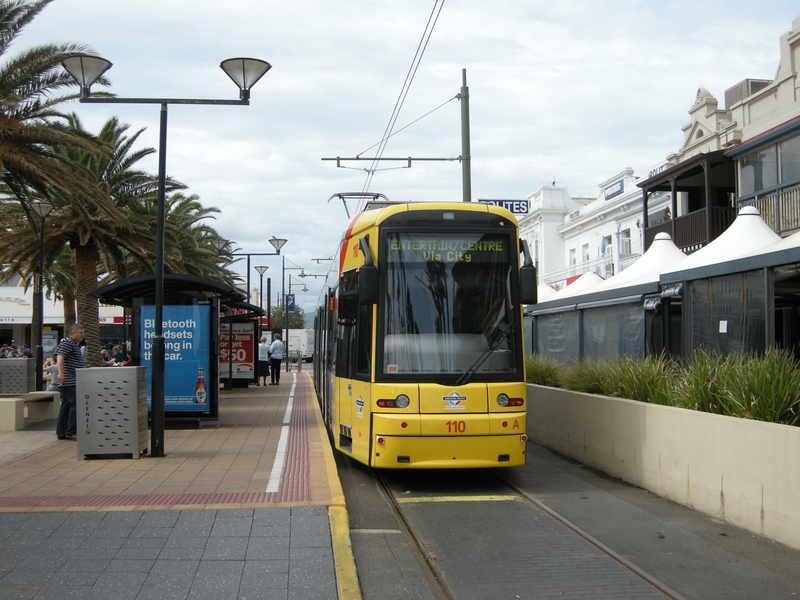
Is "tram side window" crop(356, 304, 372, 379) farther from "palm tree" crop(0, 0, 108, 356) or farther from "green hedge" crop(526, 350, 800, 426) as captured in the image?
"palm tree" crop(0, 0, 108, 356)

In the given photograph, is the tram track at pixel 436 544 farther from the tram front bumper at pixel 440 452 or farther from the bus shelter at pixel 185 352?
the bus shelter at pixel 185 352

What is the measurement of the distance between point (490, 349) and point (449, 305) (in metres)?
0.71

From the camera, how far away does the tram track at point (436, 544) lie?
5.72 m

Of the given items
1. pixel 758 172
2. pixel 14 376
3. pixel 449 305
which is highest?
pixel 758 172

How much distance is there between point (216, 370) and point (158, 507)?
7.37m

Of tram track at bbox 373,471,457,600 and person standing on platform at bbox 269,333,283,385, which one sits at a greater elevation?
person standing on platform at bbox 269,333,283,385

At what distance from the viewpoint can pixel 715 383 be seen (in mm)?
8609

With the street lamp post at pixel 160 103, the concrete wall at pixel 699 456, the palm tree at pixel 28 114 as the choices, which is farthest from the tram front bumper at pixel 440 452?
the palm tree at pixel 28 114

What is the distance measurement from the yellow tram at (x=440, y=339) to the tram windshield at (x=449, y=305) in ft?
0.04

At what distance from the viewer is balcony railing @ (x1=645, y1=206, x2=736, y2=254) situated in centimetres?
2477

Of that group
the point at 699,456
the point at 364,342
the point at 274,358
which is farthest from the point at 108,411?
the point at 274,358

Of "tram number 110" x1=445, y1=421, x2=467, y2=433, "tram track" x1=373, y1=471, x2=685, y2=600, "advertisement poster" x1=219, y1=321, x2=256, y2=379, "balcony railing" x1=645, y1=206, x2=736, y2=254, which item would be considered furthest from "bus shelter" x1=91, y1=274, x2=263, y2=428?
"balcony railing" x1=645, y1=206, x2=736, y2=254

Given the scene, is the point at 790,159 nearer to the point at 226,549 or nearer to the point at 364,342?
the point at 364,342

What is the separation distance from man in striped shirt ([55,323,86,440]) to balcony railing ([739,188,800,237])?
17.3 meters
